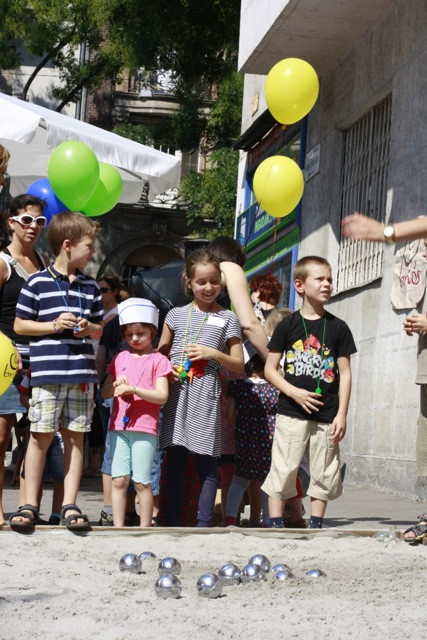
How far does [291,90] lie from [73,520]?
4341 millimetres

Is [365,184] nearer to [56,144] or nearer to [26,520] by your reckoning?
[56,144]

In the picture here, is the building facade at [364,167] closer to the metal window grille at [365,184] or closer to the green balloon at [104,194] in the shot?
the metal window grille at [365,184]

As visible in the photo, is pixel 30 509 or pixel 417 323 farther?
pixel 417 323

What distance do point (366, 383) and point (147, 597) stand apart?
6892mm

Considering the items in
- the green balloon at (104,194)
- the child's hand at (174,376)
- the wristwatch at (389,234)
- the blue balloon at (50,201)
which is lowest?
the child's hand at (174,376)

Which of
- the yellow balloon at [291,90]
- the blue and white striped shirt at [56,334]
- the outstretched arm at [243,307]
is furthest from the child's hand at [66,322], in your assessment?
the yellow balloon at [291,90]

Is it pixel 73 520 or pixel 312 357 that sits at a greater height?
pixel 312 357

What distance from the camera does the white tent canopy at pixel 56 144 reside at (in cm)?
815

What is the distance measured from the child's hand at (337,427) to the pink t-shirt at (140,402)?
96 centimetres

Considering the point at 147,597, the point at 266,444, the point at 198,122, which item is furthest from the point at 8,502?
the point at 198,122

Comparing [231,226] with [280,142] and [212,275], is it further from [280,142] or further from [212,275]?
[212,275]

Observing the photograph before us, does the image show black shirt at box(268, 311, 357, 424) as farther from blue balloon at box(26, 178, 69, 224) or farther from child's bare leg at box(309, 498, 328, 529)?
blue balloon at box(26, 178, 69, 224)

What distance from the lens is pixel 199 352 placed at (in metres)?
5.91

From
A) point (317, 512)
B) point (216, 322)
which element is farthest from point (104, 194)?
point (317, 512)
